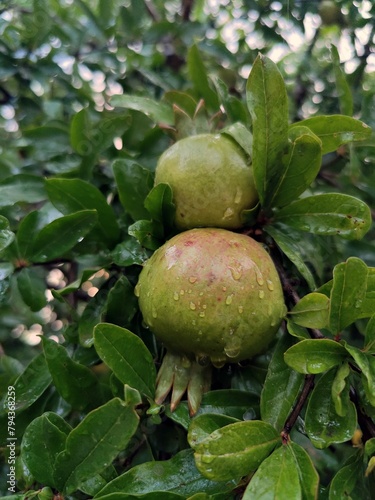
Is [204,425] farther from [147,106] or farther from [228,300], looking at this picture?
[147,106]

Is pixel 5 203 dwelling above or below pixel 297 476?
above

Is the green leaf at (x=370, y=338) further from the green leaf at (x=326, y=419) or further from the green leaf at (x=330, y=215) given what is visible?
the green leaf at (x=330, y=215)

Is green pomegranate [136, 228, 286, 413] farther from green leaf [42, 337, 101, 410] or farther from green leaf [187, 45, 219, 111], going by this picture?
green leaf [187, 45, 219, 111]

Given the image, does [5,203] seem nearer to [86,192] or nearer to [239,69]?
[86,192]

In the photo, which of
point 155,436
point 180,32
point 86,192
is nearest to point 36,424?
point 155,436

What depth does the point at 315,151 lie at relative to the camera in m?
0.85

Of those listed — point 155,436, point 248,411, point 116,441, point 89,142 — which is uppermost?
point 89,142

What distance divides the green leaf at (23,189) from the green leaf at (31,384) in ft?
1.27

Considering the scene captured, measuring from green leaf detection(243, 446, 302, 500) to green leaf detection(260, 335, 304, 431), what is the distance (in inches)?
2.4

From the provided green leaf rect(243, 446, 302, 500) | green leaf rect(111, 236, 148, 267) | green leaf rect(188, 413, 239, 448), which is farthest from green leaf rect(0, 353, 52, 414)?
green leaf rect(243, 446, 302, 500)

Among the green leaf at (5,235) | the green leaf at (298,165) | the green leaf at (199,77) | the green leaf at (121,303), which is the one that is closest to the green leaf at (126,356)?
the green leaf at (121,303)

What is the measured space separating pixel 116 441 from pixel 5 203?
617 mm

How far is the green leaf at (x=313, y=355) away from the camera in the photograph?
0.71 metres

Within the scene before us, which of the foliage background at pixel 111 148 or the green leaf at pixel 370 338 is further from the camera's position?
the foliage background at pixel 111 148
